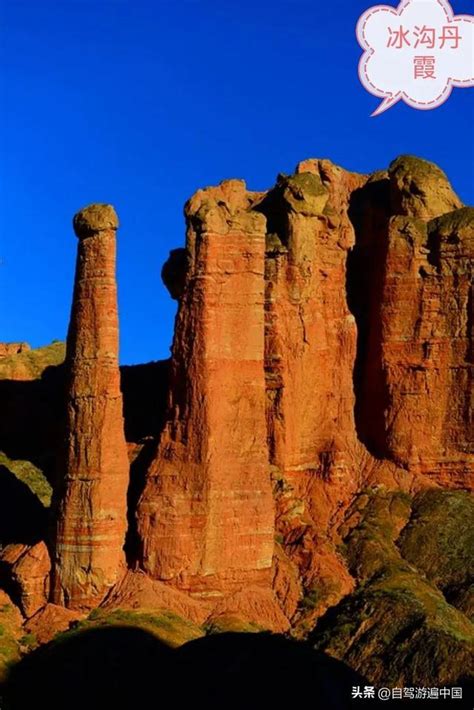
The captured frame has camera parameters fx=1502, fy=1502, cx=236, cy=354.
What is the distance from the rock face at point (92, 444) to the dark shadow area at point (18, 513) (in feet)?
10.2

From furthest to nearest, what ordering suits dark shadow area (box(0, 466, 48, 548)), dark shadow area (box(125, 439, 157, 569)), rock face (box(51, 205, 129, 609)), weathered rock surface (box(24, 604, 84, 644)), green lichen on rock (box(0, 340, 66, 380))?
green lichen on rock (box(0, 340, 66, 380))
dark shadow area (box(0, 466, 48, 548))
dark shadow area (box(125, 439, 157, 569))
rock face (box(51, 205, 129, 609))
weathered rock surface (box(24, 604, 84, 644))

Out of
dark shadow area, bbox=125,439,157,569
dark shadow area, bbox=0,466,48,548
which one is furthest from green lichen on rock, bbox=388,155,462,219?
dark shadow area, bbox=0,466,48,548

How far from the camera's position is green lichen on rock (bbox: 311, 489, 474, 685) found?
52.1m

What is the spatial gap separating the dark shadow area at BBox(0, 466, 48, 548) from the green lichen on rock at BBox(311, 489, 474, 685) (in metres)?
12.6

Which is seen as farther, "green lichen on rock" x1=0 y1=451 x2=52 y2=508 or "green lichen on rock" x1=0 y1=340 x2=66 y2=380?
"green lichen on rock" x1=0 y1=340 x2=66 y2=380

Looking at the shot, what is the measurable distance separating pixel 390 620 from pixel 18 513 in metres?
17.5

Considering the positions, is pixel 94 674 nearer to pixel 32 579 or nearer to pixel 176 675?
pixel 176 675

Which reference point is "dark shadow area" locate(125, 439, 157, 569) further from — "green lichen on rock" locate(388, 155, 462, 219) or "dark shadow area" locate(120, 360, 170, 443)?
"green lichen on rock" locate(388, 155, 462, 219)

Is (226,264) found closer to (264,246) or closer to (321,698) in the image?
(264,246)

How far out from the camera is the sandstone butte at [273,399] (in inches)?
2238

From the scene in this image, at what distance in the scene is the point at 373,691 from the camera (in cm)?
4656

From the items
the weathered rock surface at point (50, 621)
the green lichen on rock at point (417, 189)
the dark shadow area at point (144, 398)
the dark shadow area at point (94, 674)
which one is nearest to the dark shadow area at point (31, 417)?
the dark shadow area at point (144, 398)

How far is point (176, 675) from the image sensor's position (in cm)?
4847

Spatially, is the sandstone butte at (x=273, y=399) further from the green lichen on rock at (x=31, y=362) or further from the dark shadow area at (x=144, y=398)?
the green lichen on rock at (x=31, y=362)
